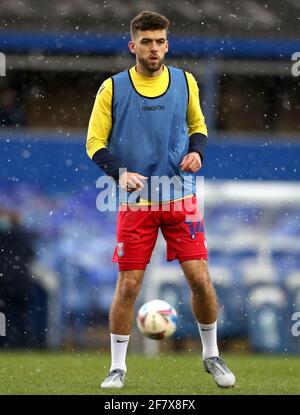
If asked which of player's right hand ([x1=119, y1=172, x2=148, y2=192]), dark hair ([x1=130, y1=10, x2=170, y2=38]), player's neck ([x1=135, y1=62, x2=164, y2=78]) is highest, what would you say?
dark hair ([x1=130, y1=10, x2=170, y2=38])

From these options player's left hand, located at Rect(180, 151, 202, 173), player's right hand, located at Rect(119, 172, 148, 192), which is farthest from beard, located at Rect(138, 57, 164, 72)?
player's right hand, located at Rect(119, 172, 148, 192)

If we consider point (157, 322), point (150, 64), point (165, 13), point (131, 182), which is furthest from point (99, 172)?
point (131, 182)

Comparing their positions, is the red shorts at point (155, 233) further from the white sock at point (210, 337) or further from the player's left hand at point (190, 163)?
the white sock at point (210, 337)

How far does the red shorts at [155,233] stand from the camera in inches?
249

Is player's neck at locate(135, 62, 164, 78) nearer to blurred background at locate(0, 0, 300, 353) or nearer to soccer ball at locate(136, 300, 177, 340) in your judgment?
soccer ball at locate(136, 300, 177, 340)

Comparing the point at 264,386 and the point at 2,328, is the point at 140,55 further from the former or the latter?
the point at 2,328

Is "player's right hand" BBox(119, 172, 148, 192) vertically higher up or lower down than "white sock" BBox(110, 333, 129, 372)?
higher up

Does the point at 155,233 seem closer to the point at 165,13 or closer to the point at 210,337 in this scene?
the point at 210,337

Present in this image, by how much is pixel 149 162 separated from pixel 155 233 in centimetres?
42

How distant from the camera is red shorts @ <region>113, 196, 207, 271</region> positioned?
6.33 metres

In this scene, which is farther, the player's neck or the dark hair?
the player's neck

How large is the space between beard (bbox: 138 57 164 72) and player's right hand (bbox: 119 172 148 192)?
65cm

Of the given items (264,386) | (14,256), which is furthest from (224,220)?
(264,386)

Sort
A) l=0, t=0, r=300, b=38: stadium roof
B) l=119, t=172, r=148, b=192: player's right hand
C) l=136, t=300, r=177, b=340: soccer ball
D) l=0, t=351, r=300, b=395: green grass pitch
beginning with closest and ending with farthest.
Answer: l=119, t=172, r=148, b=192: player's right hand → l=0, t=351, r=300, b=395: green grass pitch → l=136, t=300, r=177, b=340: soccer ball → l=0, t=0, r=300, b=38: stadium roof
